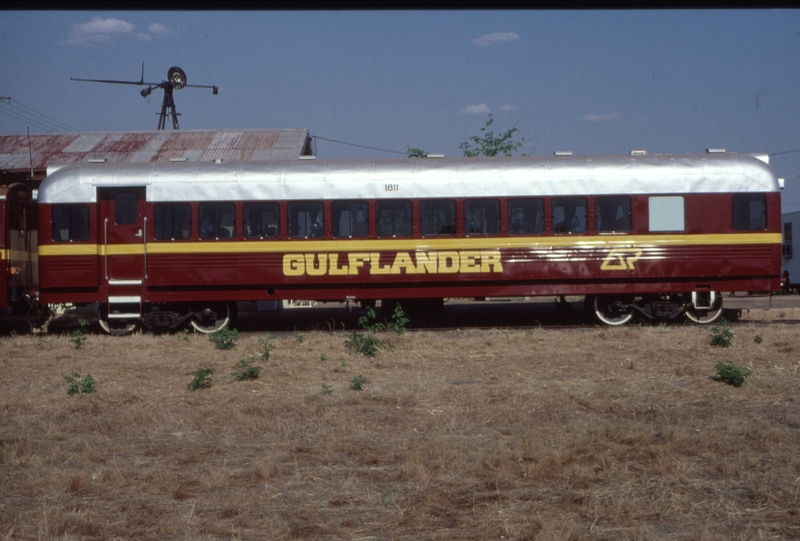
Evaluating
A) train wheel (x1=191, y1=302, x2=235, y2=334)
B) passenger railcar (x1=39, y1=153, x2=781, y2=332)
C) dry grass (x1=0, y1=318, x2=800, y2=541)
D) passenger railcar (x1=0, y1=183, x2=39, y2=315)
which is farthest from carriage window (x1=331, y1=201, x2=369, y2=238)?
passenger railcar (x1=0, y1=183, x2=39, y2=315)

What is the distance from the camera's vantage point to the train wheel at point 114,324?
1655 cm

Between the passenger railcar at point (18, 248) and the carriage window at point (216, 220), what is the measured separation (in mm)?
3828

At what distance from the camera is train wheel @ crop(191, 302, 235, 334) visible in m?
16.6

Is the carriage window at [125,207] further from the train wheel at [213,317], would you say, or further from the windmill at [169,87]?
the windmill at [169,87]

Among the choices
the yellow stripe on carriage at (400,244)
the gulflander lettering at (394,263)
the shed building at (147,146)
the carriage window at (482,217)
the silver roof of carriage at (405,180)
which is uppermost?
the shed building at (147,146)

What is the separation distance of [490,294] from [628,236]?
117 inches

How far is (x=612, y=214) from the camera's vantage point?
16203 millimetres

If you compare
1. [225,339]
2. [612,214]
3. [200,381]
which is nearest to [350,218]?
[225,339]

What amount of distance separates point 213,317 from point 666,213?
9361 mm

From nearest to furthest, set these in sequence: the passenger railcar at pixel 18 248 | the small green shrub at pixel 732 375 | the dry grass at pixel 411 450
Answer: the dry grass at pixel 411 450 < the small green shrub at pixel 732 375 < the passenger railcar at pixel 18 248

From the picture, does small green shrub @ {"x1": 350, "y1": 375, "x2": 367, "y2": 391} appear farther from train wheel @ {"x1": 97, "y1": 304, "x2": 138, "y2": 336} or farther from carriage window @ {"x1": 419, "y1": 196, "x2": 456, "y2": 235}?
train wheel @ {"x1": 97, "y1": 304, "x2": 138, "y2": 336}

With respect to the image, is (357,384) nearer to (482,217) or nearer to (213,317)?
(482,217)

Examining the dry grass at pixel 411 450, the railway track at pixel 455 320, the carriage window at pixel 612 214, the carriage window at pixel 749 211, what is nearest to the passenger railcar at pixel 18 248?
the railway track at pixel 455 320

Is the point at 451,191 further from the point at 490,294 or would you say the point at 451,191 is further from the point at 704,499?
the point at 704,499
